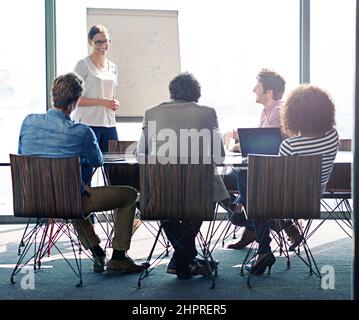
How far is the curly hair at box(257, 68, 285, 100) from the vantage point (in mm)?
4648

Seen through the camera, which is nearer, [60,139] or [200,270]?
[60,139]

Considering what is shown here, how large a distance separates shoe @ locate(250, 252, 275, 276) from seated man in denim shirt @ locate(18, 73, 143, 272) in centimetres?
77

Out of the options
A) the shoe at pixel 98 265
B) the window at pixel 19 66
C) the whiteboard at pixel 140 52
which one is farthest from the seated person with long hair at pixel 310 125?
the window at pixel 19 66

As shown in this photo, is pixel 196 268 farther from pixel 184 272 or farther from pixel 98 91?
pixel 98 91

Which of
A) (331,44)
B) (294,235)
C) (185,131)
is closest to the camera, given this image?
(185,131)

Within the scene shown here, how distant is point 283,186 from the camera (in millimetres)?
3480

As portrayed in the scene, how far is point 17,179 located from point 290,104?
5.29ft

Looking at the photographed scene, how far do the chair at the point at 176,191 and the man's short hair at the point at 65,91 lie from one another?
2.06 ft

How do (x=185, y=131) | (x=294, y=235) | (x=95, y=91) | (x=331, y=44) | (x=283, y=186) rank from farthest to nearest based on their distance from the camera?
(x=331, y=44), (x=95, y=91), (x=294, y=235), (x=185, y=131), (x=283, y=186)

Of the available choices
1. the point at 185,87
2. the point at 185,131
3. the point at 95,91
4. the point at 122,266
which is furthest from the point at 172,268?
the point at 95,91

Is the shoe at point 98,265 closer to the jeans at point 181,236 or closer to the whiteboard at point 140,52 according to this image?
the jeans at point 181,236

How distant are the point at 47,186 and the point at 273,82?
1.90 metres

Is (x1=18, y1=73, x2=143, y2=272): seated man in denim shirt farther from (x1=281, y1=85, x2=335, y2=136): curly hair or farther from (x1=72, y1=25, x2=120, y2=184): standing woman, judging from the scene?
(x1=72, y1=25, x2=120, y2=184): standing woman
